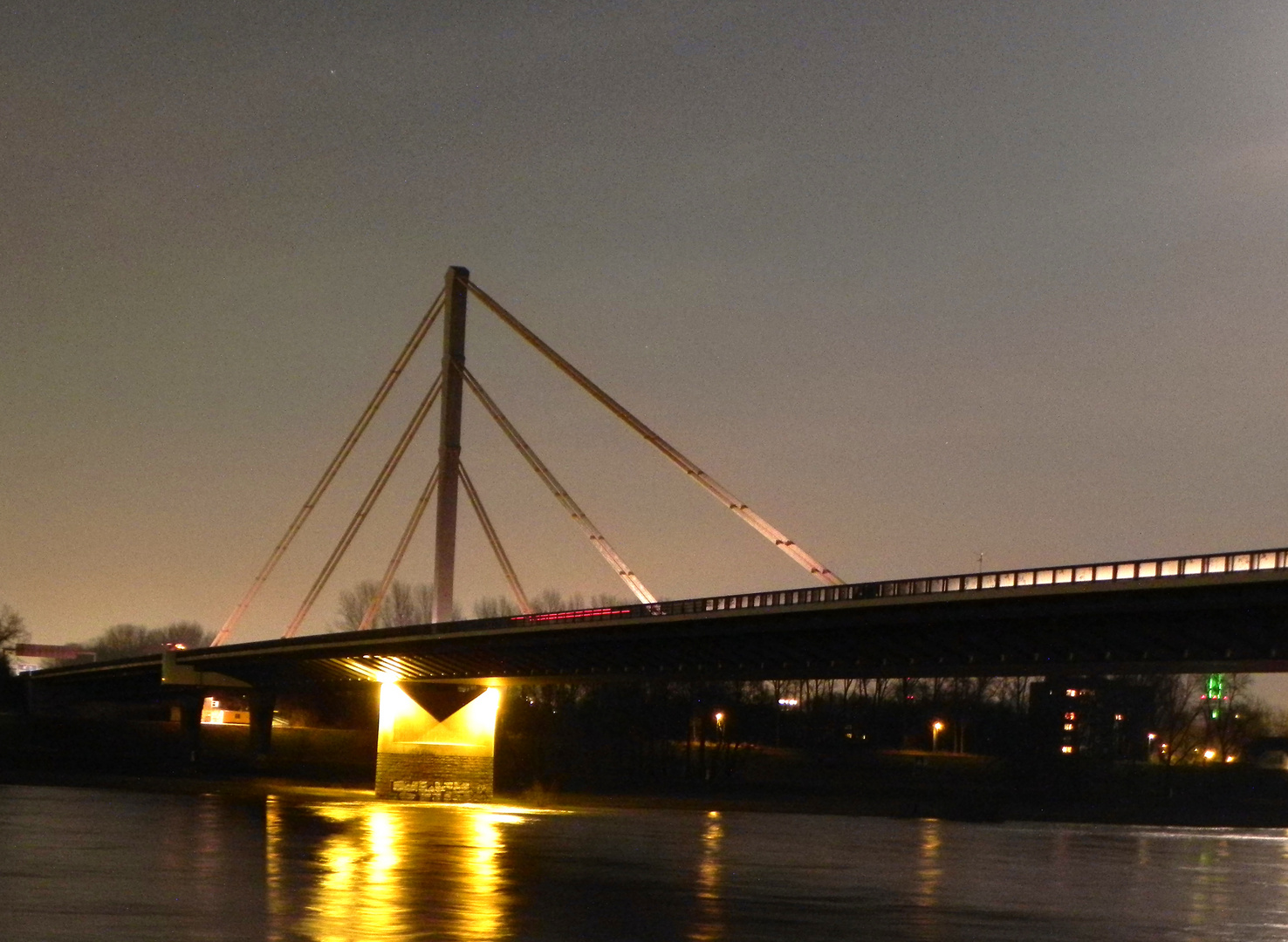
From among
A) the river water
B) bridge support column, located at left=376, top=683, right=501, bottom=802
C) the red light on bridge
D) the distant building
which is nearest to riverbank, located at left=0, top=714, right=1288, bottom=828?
bridge support column, located at left=376, top=683, right=501, bottom=802

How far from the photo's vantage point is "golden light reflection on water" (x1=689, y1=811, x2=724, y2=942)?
2762 centimetres

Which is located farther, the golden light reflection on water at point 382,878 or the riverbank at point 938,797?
the riverbank at point 938,797

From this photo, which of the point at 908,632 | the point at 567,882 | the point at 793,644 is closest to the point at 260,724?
the point at 793,644

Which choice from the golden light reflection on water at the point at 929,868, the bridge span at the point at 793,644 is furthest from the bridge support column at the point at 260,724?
the golden light reflection on water at the point at 929,868

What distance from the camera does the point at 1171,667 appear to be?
48.8 m

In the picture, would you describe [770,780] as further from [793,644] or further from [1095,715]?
[793,644]

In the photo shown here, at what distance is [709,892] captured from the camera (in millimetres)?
36250

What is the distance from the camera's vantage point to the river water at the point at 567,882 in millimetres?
27438

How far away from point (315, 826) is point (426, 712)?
37.5 meters

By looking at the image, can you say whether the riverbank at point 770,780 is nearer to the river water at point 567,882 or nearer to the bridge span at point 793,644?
the bridge span at point 793,644

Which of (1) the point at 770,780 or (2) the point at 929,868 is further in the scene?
(1) the point at 770,780

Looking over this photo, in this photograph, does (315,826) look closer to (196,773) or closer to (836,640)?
(836,640)

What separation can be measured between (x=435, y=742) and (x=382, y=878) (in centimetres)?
5850

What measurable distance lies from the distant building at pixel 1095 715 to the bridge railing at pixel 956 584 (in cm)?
7304
